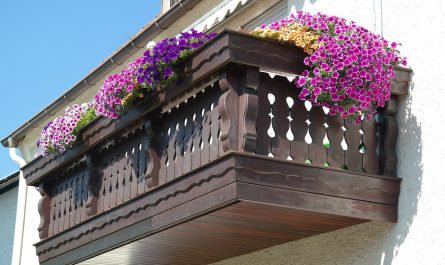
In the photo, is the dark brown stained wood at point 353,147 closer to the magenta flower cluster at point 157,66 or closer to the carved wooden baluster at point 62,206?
the magenta flower cluster at point 157,66

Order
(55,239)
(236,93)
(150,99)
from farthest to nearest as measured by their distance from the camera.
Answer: (55,239) → (150,99) → (236,93)

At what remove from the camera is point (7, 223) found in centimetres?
1705

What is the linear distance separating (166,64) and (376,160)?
6.19ft

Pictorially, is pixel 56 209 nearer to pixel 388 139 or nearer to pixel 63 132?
pixel 63 132

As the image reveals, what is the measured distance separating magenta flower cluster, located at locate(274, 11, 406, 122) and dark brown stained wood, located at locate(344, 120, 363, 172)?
0.24m

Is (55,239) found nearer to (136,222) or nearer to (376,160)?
(136,222)

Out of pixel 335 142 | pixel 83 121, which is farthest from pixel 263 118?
pixel 83 121

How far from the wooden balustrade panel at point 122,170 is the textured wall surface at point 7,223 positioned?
7.93 meters

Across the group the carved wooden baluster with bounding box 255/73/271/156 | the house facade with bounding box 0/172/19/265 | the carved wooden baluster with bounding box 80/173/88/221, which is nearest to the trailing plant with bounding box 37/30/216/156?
the carved wooden baluster with bounding box 80/173/88/221

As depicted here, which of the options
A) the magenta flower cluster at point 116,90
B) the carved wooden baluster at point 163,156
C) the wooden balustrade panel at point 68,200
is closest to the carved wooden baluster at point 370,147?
the carved wooden baluster at point 163,156

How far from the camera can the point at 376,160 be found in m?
7.46

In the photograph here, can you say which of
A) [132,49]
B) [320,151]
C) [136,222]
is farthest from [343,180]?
[132,49]

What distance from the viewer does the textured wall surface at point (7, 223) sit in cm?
1686

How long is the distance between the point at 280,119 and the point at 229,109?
1.66 feet
